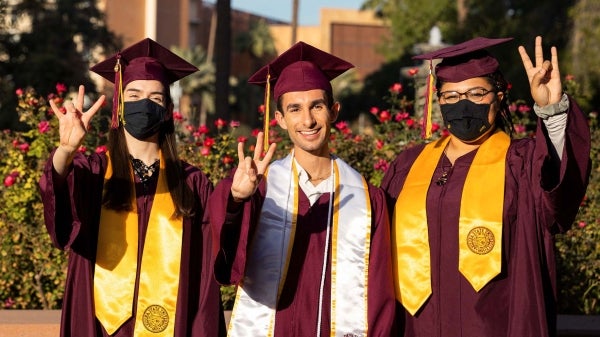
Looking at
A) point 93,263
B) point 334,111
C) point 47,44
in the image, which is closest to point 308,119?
point 334,111

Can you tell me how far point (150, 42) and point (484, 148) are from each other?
1.55 meters

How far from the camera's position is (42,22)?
1104 inches

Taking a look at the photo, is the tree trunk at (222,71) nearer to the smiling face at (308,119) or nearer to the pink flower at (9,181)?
the pink flower at (9,181)

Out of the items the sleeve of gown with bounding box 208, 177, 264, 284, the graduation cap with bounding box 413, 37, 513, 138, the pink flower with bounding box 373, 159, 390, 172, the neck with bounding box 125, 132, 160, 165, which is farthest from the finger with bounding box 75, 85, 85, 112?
the pink flower with bounding box 373, 159, 390, 172

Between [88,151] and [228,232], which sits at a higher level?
[88,151]

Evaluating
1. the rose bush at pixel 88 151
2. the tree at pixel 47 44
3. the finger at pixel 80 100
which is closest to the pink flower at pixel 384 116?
the rose bush at pixel 88 151

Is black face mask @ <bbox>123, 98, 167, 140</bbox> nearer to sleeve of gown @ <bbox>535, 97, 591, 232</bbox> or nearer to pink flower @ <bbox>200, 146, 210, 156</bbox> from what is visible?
sleeve of gown @ <bbox>535, 97, 591, 232</bbox>

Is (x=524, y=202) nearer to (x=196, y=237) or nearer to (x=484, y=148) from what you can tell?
(x=484, y=148)

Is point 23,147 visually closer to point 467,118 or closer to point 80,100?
point 80,100

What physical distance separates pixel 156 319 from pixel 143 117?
2.83ft

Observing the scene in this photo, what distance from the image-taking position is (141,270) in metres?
4.79

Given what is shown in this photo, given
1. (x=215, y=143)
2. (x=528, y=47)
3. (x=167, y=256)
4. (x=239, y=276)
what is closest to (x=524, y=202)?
(x=239, y=276)

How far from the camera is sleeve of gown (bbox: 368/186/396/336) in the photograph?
15.1 feet

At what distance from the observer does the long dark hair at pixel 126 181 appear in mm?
4777
